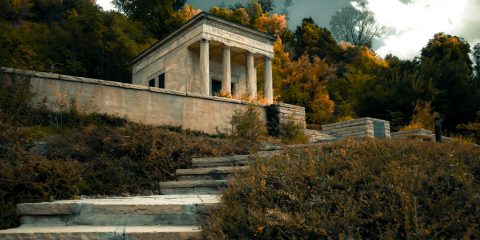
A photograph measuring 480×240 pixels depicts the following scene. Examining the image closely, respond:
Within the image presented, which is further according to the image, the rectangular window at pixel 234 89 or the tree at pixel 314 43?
the tree at pixel 314 43

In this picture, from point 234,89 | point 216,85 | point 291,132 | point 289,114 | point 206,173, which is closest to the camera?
point 206,173

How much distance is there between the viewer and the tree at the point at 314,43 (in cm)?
3834

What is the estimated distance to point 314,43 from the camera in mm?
38750

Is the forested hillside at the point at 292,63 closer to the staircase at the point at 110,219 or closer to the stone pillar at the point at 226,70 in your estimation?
the stone pillar at the point at 226,70

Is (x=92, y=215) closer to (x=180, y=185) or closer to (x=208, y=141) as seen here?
(x=180, y=185)

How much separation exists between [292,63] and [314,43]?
11.9 metres

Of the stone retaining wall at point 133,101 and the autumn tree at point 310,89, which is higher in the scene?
the autumn tree at point 310,89

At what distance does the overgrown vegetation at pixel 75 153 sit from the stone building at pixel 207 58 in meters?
11.1

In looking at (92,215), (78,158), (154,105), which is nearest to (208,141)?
(154,105)

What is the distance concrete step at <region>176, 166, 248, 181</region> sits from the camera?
6.05 m

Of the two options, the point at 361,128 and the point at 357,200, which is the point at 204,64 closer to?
the point at 361,128

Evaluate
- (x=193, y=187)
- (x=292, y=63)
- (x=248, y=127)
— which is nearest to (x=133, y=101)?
(x=248, y=127)

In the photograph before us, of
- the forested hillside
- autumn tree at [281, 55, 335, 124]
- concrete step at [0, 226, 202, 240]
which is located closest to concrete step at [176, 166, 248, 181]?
concrete step at [0, 226, 202, 240]

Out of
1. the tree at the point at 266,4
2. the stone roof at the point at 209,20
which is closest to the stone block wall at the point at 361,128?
the stone roof at the point at 209,20
